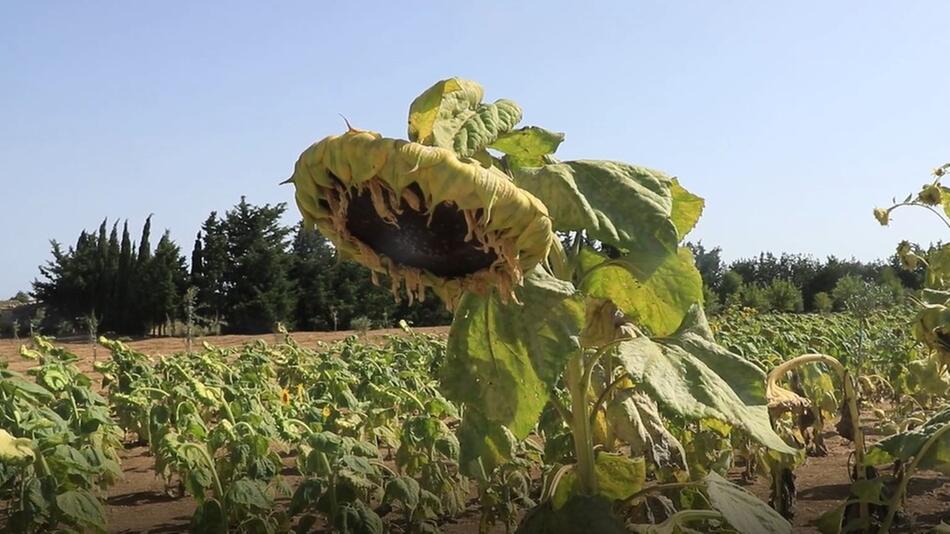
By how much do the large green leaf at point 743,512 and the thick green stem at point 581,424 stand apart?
0.57 feet

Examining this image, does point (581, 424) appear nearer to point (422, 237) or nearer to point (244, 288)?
point (422, 237)

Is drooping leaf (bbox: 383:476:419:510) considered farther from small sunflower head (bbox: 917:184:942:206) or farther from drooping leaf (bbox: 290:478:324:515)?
small sunflower head (bbox: 917:184:942:206)

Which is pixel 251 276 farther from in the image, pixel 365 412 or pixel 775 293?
pixel 365 412

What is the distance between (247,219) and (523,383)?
3016 centimetres

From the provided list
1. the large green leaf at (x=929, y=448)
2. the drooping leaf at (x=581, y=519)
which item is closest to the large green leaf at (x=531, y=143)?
the drooping leaf at (x=581, y=519)

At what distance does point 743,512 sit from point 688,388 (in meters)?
0.23

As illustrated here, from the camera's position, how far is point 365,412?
4695 millimetres

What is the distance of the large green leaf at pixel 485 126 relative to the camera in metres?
1.12

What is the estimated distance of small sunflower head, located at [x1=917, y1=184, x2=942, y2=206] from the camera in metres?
3.81

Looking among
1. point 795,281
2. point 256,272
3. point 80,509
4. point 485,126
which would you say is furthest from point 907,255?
point 795,281

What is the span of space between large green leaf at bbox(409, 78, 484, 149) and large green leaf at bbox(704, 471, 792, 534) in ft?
2.00

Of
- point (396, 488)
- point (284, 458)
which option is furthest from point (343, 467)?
point (284, 458)

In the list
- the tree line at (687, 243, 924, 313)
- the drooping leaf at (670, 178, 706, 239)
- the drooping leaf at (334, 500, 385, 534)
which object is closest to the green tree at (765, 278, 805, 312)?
the tree line at (687, 243, 924, 313)

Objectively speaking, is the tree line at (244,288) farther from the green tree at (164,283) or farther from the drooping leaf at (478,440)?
the drooping leaf at (478,440)
